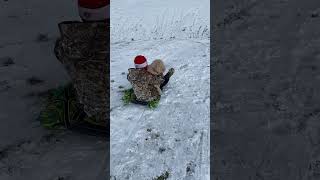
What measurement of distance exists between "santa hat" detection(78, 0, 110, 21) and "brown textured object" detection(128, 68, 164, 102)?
0.72 meters

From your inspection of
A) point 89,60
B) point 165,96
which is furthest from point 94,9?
point 165,96

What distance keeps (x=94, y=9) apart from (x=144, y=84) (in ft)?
3.39

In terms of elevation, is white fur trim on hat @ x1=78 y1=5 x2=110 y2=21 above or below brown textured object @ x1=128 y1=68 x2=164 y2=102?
above

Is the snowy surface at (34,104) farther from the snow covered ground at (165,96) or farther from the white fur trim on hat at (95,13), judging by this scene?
the white fur trim on hat at (95,13)

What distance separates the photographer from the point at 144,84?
547cm

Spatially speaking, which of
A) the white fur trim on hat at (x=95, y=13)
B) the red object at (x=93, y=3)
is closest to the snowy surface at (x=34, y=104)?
the white fur trim on hat at (x=95, y=13)

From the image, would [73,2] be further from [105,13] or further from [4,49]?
[105,13]

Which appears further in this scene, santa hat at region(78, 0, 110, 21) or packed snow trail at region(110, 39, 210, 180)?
santa hat at region(78, 0, 110, 21)

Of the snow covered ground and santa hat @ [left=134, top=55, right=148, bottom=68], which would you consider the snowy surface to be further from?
santa hat @ [left=134, top=55, right=148, bottom=68]

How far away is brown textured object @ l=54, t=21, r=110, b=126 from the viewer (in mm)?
5074

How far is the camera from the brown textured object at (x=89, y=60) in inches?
200

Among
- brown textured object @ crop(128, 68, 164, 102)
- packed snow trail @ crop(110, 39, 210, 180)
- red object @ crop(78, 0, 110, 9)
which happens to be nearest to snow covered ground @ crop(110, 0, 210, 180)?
packed snow trail @ crop(110, 39, 210, 180)

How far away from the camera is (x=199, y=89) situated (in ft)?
19.2
